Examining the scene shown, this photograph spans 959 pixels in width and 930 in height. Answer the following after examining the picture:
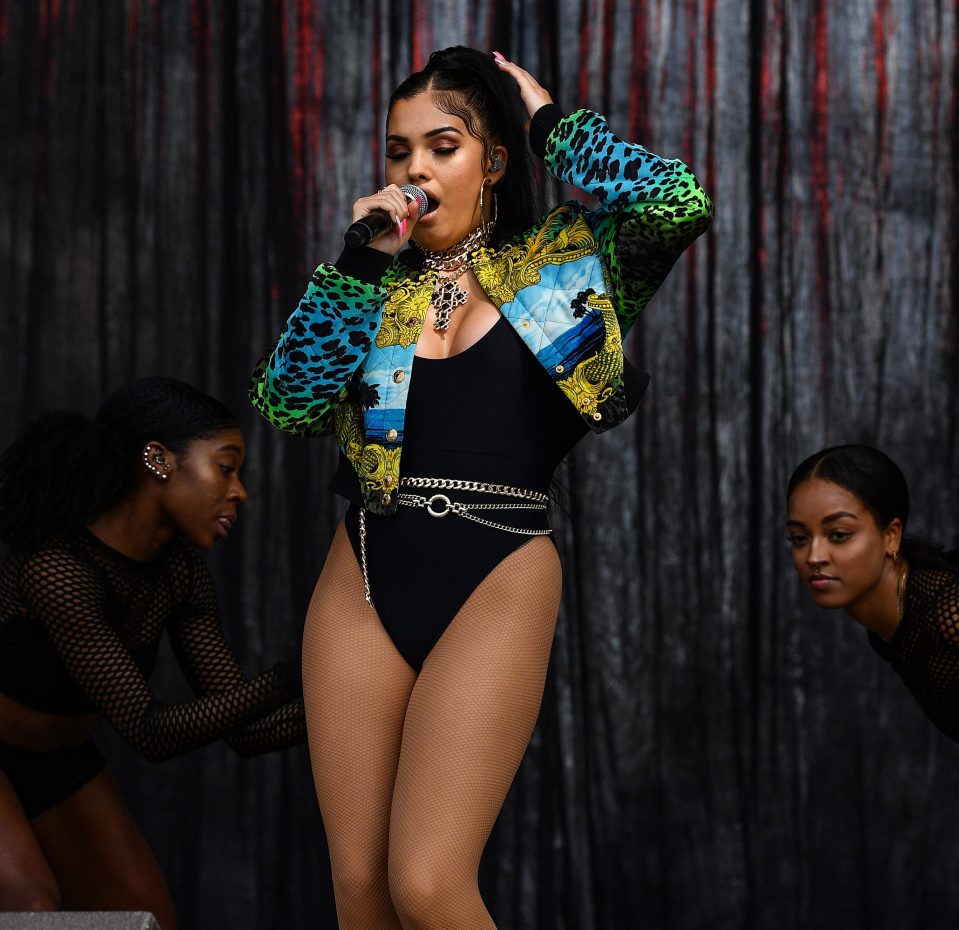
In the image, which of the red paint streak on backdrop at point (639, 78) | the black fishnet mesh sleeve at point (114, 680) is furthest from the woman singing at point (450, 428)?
the red paint streak on backdrop at point (639, 78)

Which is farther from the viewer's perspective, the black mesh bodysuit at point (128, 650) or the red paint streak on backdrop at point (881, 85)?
the red paint streak on backdrop at point (881, 85)

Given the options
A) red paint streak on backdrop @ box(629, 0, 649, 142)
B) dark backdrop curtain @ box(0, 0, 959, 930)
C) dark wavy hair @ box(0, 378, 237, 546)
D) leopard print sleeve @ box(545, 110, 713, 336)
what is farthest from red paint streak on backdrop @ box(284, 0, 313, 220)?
leopard print sleeve @ box(545, 110, 713, 336)

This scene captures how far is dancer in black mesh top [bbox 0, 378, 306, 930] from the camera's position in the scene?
120 inches

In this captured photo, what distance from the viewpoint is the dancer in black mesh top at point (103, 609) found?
306cm

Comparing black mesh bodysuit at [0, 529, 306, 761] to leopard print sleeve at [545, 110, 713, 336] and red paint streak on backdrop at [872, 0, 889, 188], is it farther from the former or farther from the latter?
red paint streak on backdrop at [872, 0, 889, 188]

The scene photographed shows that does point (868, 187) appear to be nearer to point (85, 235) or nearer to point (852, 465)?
point (852, 465)

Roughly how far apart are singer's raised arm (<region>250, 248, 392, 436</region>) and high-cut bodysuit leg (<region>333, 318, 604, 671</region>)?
124mm

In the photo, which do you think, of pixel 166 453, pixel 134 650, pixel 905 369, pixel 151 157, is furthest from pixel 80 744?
pixel 905 369

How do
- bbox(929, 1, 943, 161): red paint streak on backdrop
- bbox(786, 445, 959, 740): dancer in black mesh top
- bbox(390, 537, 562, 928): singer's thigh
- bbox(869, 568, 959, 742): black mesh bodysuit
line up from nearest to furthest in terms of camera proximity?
bbox(390, 537, 562, 928): singer's thigh
bbox(869, 568, 959, 742): black mesh bodysuit
bbox(786, 445, 959, 740): dancer in black mesh top
bbox(929, 1, 943, 161): red paint streak on backdrop

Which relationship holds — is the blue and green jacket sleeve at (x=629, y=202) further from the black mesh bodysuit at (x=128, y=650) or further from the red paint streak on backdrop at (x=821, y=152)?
the red paint streak on backdrop at (x=821, y=152)

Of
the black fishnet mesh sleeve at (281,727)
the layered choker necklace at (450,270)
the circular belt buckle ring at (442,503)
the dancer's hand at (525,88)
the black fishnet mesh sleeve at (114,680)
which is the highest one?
the dancer's hand at (525,88)

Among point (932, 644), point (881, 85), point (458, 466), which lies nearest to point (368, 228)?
point (458, 466)

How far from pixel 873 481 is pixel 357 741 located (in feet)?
4.43

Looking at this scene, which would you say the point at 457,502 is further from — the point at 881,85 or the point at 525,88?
the point at 881,85
